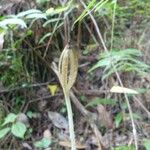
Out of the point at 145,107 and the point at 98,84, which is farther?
the point at 98,84

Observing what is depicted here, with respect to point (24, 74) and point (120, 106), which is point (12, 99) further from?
point (120, 106)

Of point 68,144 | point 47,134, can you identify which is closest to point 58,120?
point 47,134

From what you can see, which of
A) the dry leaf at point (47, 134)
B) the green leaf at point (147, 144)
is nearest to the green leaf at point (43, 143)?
the dry leaf at point (47, 134)

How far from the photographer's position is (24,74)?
2303mm

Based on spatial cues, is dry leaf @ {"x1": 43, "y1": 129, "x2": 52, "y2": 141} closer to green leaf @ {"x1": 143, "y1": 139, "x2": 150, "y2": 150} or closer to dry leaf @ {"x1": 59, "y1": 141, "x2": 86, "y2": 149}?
dry leaf @ {"x1": 59, "y1": 141, "x2": 86, "y2": 149}

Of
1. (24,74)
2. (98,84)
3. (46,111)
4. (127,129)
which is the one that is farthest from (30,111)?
(127,129)

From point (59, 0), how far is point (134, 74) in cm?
64

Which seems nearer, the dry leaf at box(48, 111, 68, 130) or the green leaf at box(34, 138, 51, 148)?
the green leaf at box(34, 138, 51, 148)

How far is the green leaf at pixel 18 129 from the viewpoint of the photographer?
6.18ft

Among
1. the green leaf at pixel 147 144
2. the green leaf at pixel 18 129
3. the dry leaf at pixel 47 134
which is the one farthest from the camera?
the dry leaf at pixel 47 134

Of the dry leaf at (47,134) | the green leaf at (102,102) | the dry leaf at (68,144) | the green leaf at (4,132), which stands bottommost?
the dry leaf at (68,144)

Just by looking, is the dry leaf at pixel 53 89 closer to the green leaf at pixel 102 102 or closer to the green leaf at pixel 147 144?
the green leaf at pixel 102 102

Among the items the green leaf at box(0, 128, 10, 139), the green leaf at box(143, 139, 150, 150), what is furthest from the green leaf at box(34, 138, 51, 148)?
the green leaf at box(143, 139, 150, 150)

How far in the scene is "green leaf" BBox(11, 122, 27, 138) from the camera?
1885 millimetres
